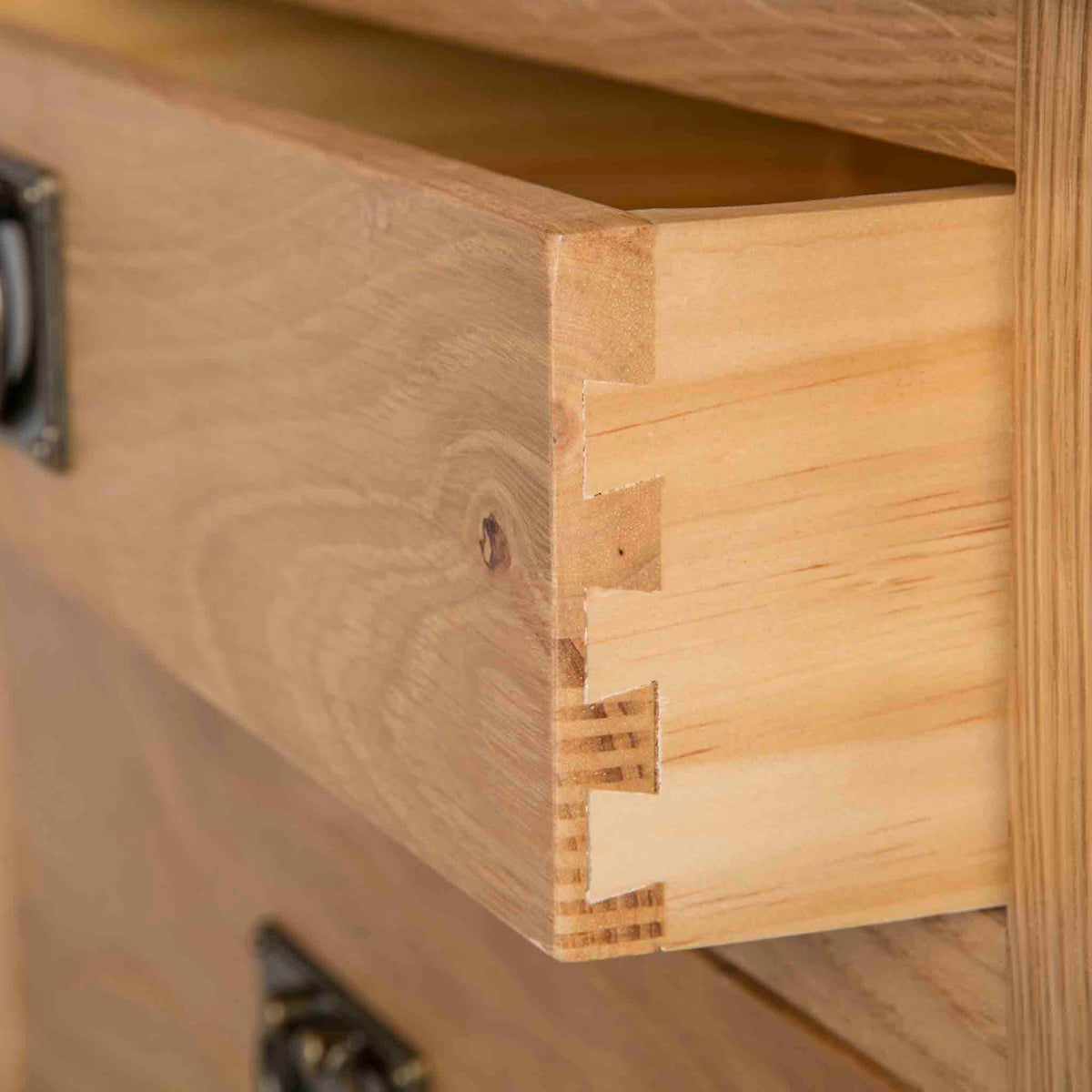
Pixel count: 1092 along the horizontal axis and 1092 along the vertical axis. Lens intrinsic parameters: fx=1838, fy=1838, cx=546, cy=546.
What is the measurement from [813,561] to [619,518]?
0.11 ft

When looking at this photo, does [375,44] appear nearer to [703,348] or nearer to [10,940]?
[703,348]

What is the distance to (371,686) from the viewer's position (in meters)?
0.33

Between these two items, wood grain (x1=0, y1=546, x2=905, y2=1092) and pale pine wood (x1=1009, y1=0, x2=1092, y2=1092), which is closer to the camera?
pale pine wood (x1=1009, y1=0, x2=1092, y2=1092)

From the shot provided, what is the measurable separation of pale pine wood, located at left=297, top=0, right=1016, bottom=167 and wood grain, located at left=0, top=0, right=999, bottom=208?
0.08 ft

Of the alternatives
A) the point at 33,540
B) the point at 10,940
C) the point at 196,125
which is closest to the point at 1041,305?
the point at 196,125

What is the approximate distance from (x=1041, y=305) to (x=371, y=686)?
0.13 meters

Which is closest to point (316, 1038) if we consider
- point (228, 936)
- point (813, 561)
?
point (228, 936)

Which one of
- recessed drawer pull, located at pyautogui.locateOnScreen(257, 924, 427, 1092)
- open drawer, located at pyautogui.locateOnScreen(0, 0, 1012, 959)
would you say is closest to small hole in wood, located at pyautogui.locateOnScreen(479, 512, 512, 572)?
open drawer, located at pyautogui.locateOnScreen(0, 0, 1012, 959)

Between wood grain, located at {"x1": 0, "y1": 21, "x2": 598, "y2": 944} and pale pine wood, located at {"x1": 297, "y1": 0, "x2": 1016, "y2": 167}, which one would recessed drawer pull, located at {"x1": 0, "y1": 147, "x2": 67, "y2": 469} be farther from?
pale pine wood, located at {"x1": 297, "y1": 0, "x2": 1016, "y2": 167}

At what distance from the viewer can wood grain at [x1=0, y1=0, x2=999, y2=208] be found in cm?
40

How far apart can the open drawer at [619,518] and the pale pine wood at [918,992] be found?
0.06 feet

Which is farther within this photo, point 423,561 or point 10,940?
point 10,940

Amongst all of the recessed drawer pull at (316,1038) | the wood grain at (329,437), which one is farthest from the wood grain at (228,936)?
the wood grain at (329,437)

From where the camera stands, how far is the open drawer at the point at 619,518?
266mm
